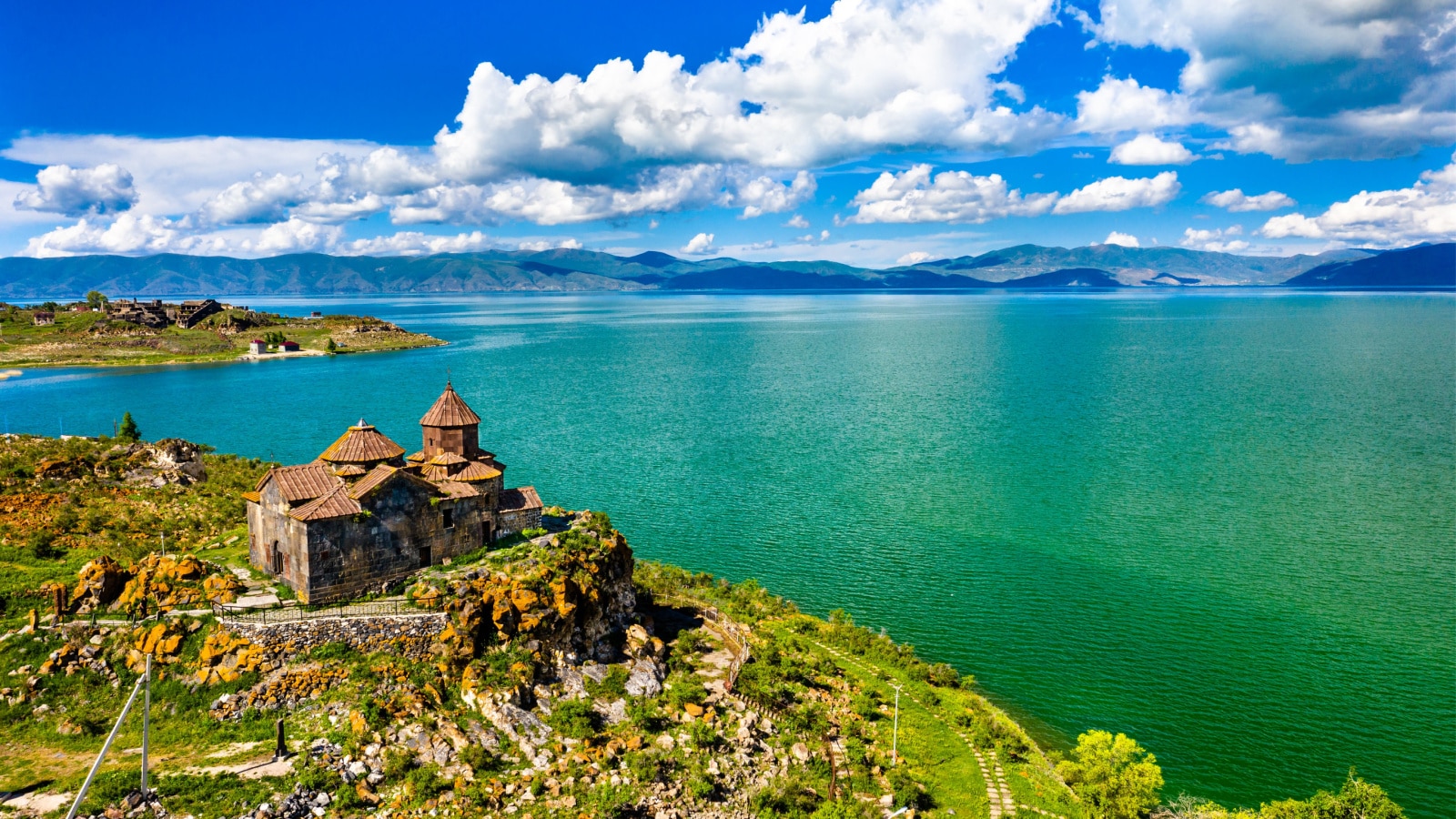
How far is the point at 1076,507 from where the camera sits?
5900cm

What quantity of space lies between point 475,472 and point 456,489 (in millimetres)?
1277

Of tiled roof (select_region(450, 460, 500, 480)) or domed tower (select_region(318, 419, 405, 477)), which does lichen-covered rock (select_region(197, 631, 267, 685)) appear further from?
tiled roof (select_region(450, 460, 500, 480))

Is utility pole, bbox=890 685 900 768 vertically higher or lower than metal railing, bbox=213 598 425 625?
lower

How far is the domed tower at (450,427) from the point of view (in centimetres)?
3641

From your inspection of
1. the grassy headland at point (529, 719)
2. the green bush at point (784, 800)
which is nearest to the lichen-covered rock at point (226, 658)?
the grassy headland at point (529, 719)

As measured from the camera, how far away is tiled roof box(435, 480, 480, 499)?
113 ft

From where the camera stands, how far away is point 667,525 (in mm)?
55562

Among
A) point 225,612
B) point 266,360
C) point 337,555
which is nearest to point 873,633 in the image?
point 337,555

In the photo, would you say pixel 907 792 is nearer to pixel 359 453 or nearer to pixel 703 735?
pixel 703 735

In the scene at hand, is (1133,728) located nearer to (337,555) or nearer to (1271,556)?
(1271,556)

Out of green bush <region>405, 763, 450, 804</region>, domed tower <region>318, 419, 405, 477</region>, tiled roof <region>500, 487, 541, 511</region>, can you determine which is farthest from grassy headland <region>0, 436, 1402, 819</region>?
domed tower <region>318, 419, 405, 477</region>

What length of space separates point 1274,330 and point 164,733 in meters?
218

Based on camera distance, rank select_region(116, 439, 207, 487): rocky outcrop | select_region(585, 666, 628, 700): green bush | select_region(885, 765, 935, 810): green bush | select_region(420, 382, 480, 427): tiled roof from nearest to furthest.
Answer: select_region(885, 765, 935, 810): green bush → select_region(585, 666, 628, 700): green bush → select_region(420, 382, 480, 427): tiled roof → select_region(116, 439, 207, 487): rocky outcrop

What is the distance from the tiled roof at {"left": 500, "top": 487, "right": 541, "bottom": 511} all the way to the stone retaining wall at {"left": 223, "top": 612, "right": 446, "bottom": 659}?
267 inches
